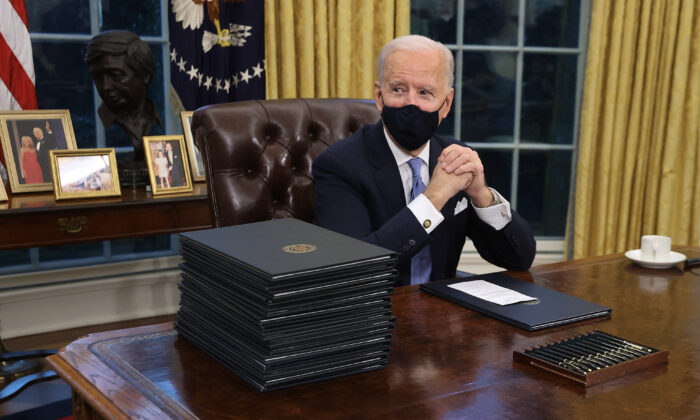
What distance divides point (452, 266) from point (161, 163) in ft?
4.41

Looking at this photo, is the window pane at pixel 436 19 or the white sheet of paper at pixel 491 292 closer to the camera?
the white sheet of paper at pixel 491 292

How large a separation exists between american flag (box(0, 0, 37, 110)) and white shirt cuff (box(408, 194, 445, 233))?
1.81m

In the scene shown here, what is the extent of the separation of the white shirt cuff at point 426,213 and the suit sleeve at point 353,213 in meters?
0.01

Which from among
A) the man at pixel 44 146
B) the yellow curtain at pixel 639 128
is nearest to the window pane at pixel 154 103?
the man at pixel 44 146

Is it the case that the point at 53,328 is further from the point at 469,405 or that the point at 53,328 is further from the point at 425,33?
the point at 469,405

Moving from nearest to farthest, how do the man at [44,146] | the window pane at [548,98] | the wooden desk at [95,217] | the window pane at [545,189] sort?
the wooden desk at [95,217] < the man at [44,146] < the window pane at [548,98] < the window pane at [545,189]

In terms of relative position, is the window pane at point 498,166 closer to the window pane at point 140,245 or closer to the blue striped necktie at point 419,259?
the window pane at point 140,245

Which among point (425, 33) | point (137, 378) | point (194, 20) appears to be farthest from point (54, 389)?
point (425, 33)

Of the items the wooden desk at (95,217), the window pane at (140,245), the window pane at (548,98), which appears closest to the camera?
the wooden desk at (95,217)

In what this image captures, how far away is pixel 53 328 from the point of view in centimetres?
327

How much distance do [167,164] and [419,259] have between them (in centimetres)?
129

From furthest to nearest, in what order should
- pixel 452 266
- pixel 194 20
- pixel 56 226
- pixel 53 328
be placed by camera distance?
pixel 53 328
pixel 194 20
pixel 56 226
pixel 452 266

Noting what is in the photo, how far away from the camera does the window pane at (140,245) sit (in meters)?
3.41

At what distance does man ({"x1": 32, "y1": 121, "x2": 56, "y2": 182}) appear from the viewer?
2662 mm
